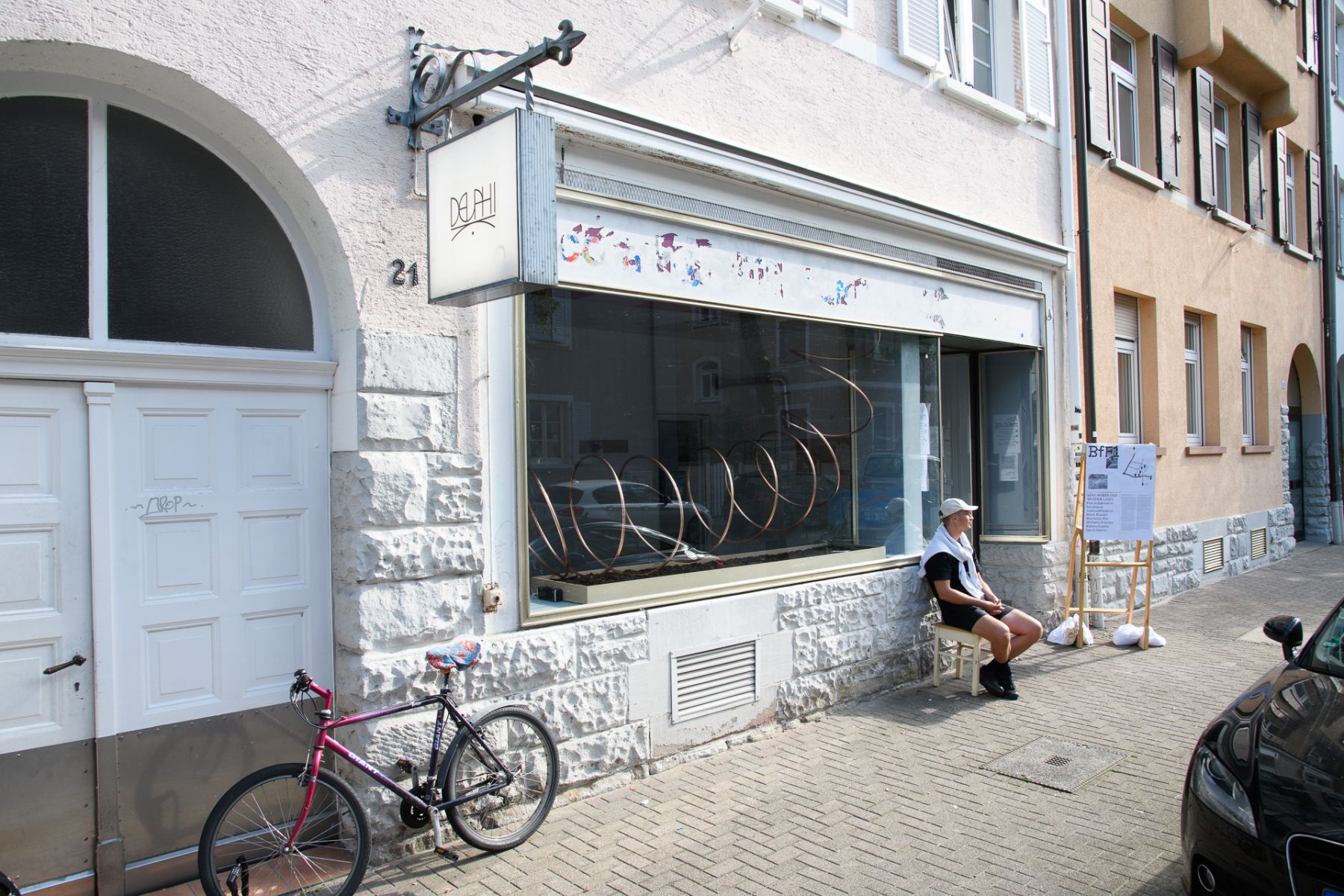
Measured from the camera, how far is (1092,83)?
9.59m

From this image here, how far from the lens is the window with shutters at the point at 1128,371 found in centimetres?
1051

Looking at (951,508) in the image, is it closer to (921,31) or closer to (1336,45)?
(921,31)

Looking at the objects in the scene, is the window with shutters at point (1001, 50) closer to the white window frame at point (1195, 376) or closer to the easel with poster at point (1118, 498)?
the easel with poster at point (1118, 498)

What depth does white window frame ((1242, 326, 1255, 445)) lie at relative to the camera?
13.9 meters

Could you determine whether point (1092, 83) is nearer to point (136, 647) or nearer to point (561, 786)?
point (561, 786)

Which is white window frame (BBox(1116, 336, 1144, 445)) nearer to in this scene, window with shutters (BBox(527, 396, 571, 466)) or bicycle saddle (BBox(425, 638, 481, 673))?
window with shutters (BBox(527, 396, 571, 466))

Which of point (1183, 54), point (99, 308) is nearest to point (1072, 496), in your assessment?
point (1183, 54)

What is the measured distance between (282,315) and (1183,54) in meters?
11.3

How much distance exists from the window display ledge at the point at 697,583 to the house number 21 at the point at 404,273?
167 cm

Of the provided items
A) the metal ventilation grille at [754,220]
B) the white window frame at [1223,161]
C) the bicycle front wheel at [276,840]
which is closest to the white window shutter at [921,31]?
the metal ventilation grille at [754,220]

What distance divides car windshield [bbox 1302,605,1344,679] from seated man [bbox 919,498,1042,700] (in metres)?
2.53

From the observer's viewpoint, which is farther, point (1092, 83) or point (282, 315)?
point (1092, 83)

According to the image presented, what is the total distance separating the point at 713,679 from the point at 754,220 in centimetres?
282

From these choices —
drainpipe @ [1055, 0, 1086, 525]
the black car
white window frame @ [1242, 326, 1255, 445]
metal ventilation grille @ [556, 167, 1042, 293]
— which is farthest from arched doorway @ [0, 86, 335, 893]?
white window frame @ [1242, 326, 1255, 445]
